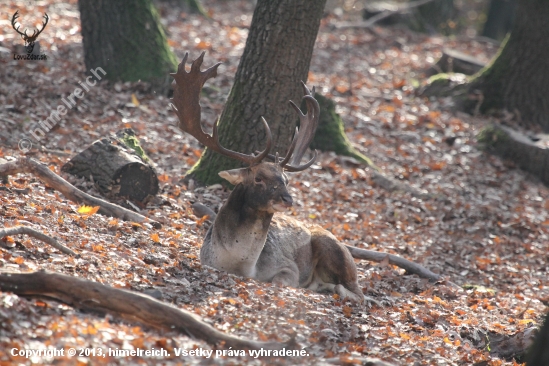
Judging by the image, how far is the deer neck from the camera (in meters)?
7.52

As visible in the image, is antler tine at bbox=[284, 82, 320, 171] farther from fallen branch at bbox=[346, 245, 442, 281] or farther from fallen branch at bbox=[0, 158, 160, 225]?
fallen branch at bbox=[0, 158, 160, 225]

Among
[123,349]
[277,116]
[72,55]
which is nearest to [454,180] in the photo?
[277,116]

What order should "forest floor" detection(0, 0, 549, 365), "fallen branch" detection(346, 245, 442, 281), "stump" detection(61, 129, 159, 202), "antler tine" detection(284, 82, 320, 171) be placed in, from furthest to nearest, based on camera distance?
1. "fallen branch" detection(346, 245, 442, 281)
2. "stump" detection(61, 129, 159, 202)
3. "antler tine" detection(284, 82, 320, 171)
4. "forest floor" detection(0, 0, 549, 365)

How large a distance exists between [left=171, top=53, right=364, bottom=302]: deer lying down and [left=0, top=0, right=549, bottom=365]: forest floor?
0.38 metres

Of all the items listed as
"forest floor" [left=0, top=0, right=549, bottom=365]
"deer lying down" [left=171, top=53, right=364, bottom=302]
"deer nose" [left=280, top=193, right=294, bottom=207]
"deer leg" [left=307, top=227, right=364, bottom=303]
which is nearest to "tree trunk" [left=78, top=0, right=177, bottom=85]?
"forest floor" [left=0, top=0, right=549, bottom=365]

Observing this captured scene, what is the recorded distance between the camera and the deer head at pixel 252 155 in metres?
7.32

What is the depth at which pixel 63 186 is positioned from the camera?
8422 mm

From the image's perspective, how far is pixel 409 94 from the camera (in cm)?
1731

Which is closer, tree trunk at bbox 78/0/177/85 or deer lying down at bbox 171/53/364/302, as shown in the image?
deer lying down at bbox 171/53/364/302

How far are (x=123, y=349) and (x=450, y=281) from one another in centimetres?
613

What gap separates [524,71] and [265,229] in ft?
35.2

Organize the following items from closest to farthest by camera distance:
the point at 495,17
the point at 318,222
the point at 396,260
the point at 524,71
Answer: the point at 396,260 → the point at 318,222 → the point at 524,71 → the point at 495,17

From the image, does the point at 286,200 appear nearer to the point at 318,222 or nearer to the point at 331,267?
the point at 331,267

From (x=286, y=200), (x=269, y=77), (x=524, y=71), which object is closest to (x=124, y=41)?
(x=269, y=77)
